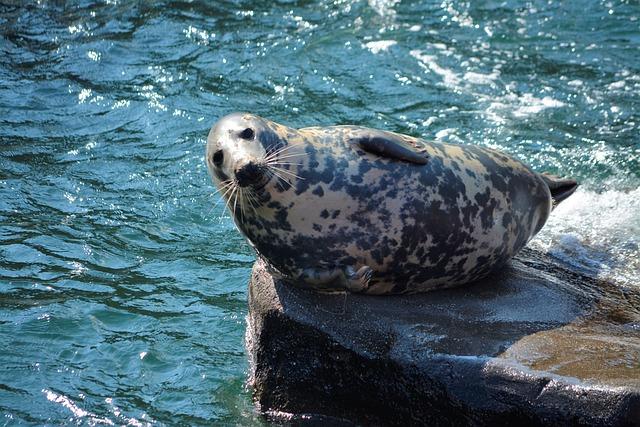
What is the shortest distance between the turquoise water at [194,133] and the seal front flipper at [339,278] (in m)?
0.87

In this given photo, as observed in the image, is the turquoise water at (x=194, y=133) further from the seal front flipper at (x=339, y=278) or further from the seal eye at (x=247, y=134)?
the seal eye at (x=247, y=134)

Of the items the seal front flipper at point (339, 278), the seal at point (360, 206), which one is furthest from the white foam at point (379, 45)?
the seal front flipper at point (339, 278)

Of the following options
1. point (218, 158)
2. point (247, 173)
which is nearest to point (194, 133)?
point (218, 158)

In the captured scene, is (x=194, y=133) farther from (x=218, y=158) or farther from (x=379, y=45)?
(x=218, y=158)

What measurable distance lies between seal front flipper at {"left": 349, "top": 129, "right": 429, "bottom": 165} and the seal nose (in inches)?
30.1

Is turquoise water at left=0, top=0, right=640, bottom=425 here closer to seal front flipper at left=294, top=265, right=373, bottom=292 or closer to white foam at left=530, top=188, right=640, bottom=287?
white foam at left=530, top=188, right=640, bottom=287

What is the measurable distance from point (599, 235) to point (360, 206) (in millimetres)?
2318

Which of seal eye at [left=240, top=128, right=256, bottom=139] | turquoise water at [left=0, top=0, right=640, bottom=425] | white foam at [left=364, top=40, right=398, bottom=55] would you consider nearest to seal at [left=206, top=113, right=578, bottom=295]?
seal eye at [left=240, top=128, right=256, bottom=139]

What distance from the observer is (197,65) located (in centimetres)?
1159

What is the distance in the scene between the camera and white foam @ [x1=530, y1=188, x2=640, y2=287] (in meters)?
6.85

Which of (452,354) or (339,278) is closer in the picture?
(452,354)

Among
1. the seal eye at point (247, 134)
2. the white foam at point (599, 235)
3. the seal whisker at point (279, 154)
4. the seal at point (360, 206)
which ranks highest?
the seal eye at point (247, 134)

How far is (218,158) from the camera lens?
6.00m

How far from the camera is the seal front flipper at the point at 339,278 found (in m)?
5.65
